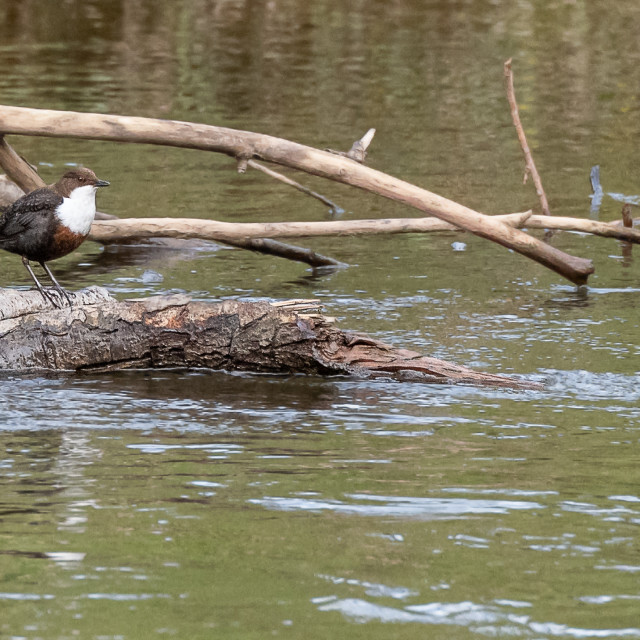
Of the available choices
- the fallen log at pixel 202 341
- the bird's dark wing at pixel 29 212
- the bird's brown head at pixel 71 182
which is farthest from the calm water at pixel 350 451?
the bird's brown head at pixel 71 182

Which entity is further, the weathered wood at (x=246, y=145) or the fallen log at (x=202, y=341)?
the weathered wood at (x=246, y=145)

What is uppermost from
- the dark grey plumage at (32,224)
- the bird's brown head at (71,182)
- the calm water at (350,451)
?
the bird's brown head at (71,182)

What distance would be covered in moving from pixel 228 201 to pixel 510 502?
324 inches

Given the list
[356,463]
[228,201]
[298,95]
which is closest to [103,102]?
[298,95]

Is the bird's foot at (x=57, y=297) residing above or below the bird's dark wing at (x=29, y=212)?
below

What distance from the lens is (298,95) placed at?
20000 millimetres

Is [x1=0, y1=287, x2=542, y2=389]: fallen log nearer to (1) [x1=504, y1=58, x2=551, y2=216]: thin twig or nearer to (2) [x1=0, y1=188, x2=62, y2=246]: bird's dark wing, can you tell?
(2) [x1=0, y1=188, x2=62, y2=246]: bird's dark wing

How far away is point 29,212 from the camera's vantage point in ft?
24.5

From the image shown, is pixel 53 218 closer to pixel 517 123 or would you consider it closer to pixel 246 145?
pixel 246 145

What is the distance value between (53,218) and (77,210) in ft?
0.49

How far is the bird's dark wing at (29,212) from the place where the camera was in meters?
Answer: 7.42

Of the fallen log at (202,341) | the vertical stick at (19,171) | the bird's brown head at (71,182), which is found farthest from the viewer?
the vertical stick at (19,171)

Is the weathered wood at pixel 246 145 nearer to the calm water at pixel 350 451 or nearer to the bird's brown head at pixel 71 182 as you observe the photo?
the bird's brown head at pixel 71 182

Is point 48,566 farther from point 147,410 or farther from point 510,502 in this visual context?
point 147,410
